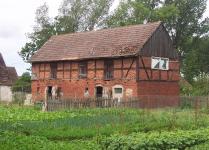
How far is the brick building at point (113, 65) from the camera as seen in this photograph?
137 ft

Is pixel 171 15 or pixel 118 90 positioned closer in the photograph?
pixel 118 90

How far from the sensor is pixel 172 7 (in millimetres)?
59500

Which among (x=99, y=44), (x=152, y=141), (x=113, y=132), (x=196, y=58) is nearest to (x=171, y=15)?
(x=196, y=58)

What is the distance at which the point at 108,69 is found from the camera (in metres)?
43.8

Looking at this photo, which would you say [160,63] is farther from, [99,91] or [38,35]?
[38,35]

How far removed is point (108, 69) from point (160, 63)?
15.0 feet

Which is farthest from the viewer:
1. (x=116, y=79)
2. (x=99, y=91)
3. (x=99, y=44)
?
(x=99, y=44)

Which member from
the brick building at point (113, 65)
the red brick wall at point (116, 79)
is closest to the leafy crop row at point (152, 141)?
the brick building at point (113, 65)

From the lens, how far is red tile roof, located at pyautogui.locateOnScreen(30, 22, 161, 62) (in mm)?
42416

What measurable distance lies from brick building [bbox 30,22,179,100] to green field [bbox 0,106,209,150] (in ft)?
36.5

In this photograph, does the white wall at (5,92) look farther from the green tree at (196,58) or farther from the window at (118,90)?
the green tree at (196,58)

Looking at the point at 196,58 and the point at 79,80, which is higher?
the point at 196,58

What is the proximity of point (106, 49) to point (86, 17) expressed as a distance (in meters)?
23.6

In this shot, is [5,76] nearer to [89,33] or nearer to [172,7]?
[89,33]
